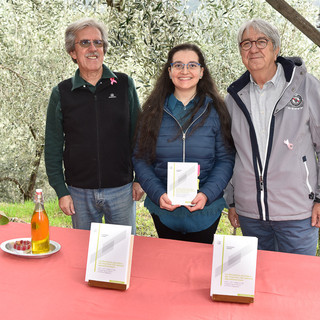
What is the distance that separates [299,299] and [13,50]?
6.62m

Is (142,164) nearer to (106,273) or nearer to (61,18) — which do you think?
(106,273)

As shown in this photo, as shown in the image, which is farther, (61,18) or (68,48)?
(61,18)

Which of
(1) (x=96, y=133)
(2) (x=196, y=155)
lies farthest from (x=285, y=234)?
(1) (x=96, y=133)

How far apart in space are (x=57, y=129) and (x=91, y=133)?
0.96 feet

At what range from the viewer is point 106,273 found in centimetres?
174

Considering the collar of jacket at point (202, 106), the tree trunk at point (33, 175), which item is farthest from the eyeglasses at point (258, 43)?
the tree trunk at point (33, 175)

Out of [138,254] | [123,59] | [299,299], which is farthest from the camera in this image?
[123,59]

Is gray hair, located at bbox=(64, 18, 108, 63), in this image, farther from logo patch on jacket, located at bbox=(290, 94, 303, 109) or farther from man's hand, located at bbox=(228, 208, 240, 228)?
man's hand, located at bbox=(228, 208, 240, 228)

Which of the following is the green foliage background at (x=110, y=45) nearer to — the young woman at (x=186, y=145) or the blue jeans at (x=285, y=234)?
the young woman at (x=186, y=145)

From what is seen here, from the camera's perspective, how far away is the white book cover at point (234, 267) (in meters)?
1.65

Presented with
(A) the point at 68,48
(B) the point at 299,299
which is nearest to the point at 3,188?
(A) the point at 68,48

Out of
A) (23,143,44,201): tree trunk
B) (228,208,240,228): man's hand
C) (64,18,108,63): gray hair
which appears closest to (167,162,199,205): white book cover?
(228,208,240,228): man's hand

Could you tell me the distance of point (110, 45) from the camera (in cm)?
401

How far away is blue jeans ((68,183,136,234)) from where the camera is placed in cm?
299
